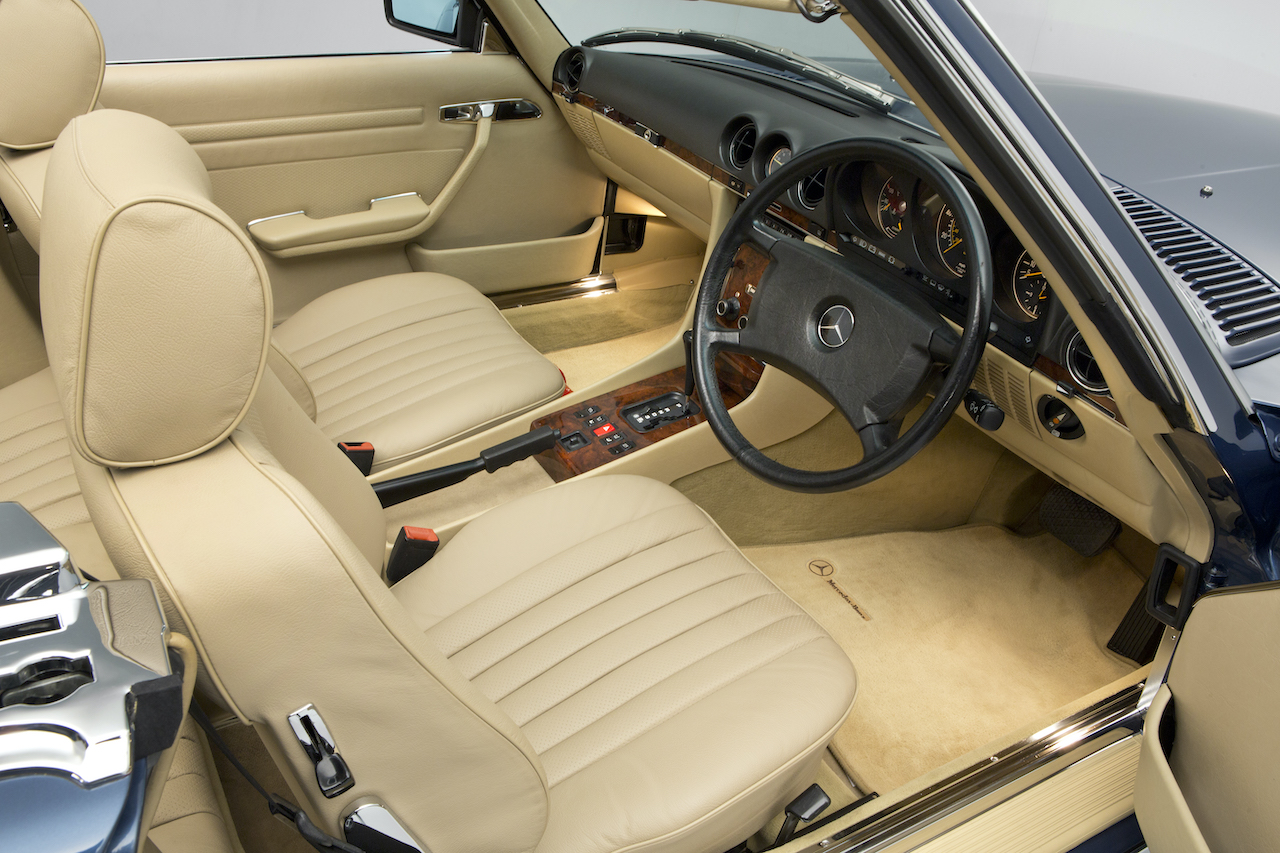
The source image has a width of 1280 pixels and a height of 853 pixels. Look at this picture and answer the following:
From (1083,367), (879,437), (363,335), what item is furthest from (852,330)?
(363,335)

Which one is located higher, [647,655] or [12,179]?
[12,179]

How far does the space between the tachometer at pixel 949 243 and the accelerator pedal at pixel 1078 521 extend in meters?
0.74

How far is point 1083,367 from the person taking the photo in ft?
3.51

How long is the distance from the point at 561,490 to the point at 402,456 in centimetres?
41

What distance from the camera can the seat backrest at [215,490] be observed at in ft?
1.82

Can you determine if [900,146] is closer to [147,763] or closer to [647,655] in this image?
[647,655]

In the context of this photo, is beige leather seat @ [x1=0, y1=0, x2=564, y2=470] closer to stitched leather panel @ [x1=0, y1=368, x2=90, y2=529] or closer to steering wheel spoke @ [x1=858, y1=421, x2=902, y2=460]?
stitched leather panel @ [x1=0, y1=368, x2=90, y2=529]

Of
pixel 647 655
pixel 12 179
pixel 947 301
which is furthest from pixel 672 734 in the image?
pixel 12 179

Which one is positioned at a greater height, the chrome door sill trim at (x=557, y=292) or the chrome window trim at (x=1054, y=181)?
the chrome window trim at (x=1054, y=181)

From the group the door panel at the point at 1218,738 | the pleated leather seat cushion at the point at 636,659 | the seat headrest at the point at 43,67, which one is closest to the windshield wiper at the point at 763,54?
Result: the pleated leather seat cushion at the point at 636,659

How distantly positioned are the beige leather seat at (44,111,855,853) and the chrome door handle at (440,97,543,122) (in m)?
1.36

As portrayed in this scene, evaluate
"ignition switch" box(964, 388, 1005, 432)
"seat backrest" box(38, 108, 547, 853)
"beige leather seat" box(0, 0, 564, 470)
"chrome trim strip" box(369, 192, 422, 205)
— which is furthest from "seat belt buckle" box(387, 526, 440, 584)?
"chrome trim strip" box(369, 192, 422, 205)

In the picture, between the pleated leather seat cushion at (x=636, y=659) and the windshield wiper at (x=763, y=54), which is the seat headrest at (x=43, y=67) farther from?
the windshield wiper at (x=763, y=54)

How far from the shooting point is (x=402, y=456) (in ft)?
5.09
